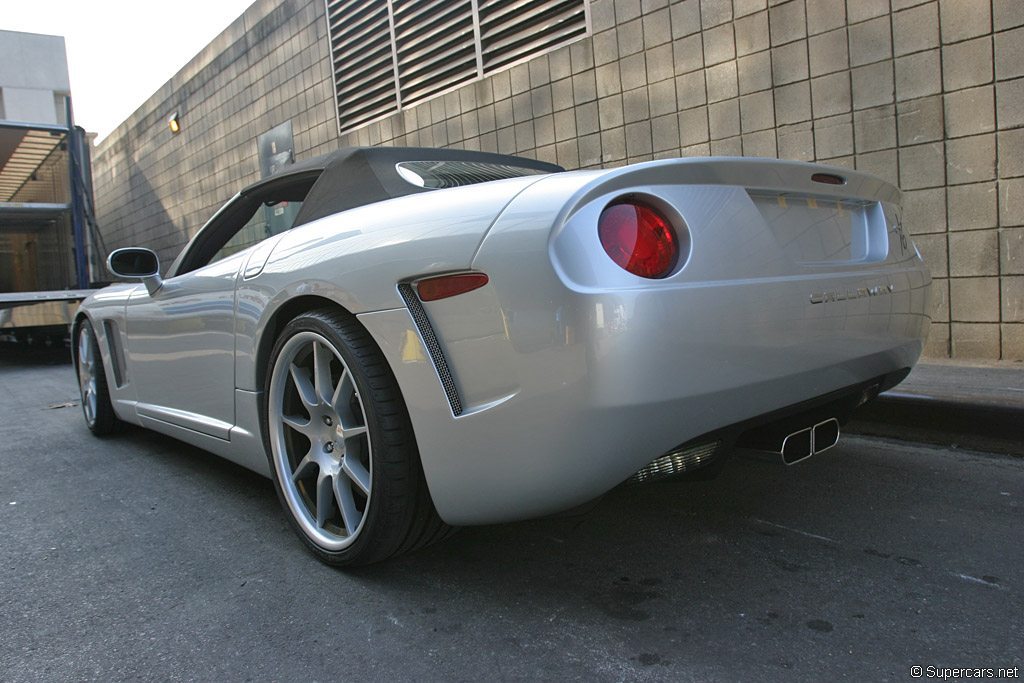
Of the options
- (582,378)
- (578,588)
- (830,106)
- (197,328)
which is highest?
(830,106)

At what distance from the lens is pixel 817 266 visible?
2012mm

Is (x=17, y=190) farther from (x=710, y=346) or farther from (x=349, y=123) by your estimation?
(x=710, y=346)

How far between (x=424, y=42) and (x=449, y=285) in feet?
23.4

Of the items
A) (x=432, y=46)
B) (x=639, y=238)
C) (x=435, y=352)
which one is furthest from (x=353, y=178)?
(x=432, y=46)

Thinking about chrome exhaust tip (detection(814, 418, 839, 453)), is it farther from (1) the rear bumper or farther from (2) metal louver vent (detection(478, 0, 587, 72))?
(2) metal louver vent (detection(478, 0, 587, 72))

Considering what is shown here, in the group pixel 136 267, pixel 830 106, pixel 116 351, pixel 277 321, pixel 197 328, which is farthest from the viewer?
pixel 830 106

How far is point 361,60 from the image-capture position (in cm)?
919

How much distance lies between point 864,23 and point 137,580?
4760 mm

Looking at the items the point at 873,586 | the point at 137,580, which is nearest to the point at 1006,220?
the point at 873,586

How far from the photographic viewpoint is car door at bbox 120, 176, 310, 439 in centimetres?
267

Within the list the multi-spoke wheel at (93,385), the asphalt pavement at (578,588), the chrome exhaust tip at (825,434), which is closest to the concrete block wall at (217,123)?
the multi-spoke wheel at (93,385)

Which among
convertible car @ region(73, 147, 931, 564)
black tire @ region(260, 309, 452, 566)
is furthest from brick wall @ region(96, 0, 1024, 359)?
black tire @ region(260, 309, 452, 566)

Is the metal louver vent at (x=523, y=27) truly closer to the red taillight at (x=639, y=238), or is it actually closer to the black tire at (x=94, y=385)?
the black tire at (x=94, y=385)

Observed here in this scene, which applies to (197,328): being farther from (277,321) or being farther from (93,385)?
(93,385)
